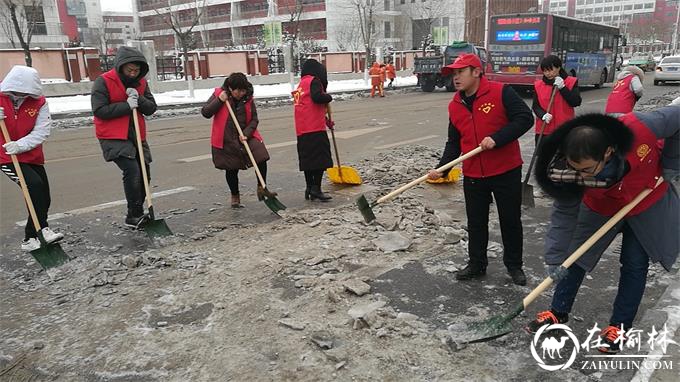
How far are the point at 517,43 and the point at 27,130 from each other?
56.0ft

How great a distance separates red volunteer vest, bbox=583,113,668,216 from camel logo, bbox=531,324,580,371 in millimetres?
785

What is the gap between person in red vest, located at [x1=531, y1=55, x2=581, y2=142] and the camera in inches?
222

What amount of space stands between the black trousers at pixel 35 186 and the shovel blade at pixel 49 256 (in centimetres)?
39

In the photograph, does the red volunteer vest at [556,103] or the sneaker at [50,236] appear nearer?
the sneaker at [50,236]

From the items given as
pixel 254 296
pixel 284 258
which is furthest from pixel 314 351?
pixel 284 258

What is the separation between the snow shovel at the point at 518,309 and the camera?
2.55 metres

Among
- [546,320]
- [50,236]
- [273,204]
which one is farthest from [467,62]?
[50,236]

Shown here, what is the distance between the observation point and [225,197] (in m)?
6.21

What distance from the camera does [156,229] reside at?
187 inches

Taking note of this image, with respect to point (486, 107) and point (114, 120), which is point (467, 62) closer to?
point (486, 107)

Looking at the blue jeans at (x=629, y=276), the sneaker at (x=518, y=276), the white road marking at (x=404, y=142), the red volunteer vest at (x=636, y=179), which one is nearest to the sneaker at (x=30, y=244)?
the sneaker at (x=518, y=276)

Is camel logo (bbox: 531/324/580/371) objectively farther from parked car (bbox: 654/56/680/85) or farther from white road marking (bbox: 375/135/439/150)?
parked car (bbox: 654/56/680/85)

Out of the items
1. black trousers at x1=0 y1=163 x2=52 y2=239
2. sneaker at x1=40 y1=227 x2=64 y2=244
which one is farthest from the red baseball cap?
sneaker at x1=40 y1=227 x2=64 y2=244

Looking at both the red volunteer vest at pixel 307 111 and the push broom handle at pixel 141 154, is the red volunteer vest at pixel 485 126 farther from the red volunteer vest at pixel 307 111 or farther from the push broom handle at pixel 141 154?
the push broom handle at pixel 141 154
